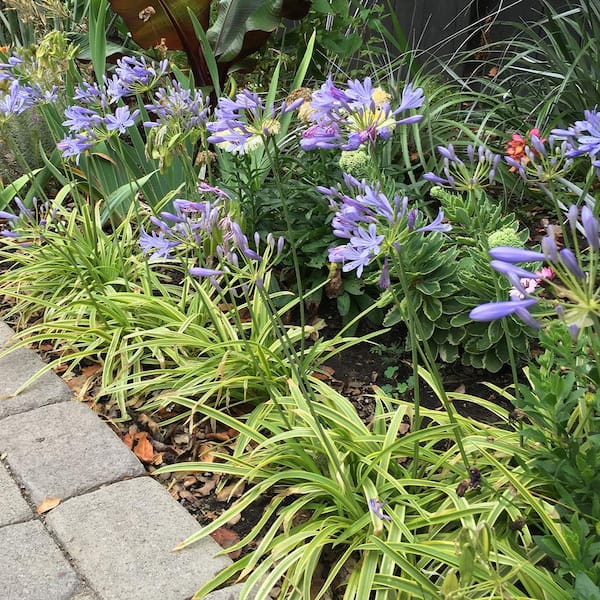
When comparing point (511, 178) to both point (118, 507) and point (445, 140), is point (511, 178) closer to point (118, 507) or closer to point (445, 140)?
point (445, 140)

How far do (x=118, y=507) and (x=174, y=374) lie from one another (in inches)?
25.6

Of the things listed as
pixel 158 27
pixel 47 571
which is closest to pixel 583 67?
pixel 158 27

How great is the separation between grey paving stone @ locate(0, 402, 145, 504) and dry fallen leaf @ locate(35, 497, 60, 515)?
0.02 meters

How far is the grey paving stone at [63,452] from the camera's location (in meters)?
2.22

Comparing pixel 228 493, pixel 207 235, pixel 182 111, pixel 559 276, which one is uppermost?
pixel 182 111

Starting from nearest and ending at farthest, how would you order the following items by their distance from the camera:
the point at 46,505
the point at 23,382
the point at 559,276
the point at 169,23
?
the point at 559,276 → the point at 46,505 → the point at 23,382 → the point at 169,23

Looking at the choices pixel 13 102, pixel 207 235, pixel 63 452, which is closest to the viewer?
pixel 207 235

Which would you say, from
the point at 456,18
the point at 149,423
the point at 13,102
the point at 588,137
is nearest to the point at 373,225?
the point at 588,137

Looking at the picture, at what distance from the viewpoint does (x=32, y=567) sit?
189cm

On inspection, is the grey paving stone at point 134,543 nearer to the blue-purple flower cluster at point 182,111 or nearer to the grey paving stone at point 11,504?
the grey paving stone at point 11,504

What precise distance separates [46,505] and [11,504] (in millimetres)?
117

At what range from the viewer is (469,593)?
5.25ft

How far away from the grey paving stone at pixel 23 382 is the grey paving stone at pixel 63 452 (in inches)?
2.4

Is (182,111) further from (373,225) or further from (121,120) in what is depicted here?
(373,225)
